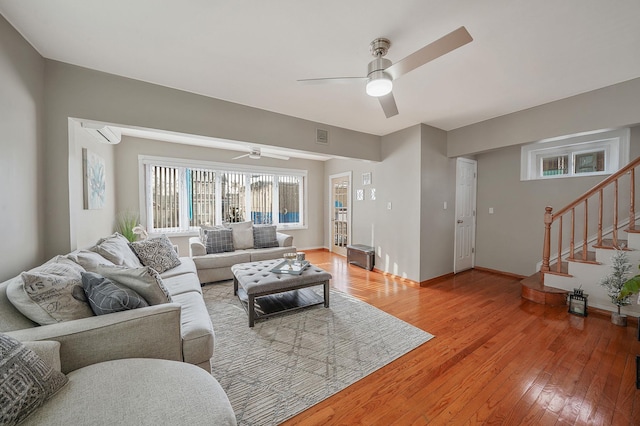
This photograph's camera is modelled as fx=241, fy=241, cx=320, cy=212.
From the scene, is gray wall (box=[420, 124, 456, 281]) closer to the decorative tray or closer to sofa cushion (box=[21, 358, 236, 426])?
the decorative tray

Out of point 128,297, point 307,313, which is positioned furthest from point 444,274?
point 128,297

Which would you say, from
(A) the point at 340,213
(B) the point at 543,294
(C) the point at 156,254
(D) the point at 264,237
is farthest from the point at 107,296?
(A) the point at 340,213

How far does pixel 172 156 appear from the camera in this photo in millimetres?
4758

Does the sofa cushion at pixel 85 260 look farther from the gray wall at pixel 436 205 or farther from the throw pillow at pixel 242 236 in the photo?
the gray wall at pixel 436 205

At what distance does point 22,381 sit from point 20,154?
1854mm

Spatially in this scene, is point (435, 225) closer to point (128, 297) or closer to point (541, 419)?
point (541, 419)

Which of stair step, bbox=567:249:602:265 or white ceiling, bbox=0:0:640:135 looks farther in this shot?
stair step, bbox=567:249:602:265

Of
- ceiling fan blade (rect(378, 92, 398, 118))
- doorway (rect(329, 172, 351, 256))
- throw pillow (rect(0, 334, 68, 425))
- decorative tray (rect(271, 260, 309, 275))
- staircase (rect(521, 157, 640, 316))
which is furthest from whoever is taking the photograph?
doorway (rect(329, 172, 351, 256))

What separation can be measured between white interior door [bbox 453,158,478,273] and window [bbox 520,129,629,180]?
771mm

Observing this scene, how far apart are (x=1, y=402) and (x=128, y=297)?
0.68 meters

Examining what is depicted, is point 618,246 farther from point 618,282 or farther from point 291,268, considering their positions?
point 291,268

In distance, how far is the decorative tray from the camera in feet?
9.24

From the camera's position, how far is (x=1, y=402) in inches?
31.4

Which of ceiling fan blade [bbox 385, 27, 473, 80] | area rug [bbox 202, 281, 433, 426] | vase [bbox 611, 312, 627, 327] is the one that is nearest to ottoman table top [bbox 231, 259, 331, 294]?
area rug [bbox 202, 281, 433, 426]
